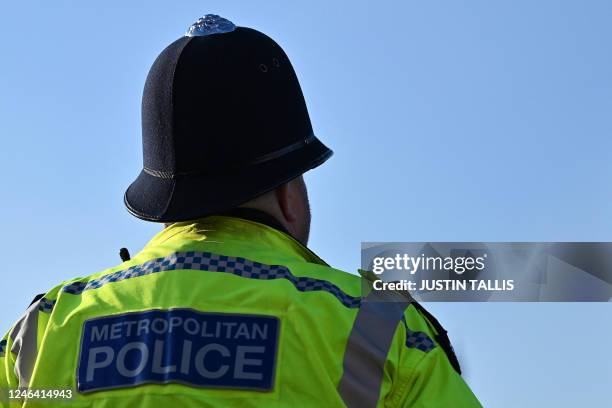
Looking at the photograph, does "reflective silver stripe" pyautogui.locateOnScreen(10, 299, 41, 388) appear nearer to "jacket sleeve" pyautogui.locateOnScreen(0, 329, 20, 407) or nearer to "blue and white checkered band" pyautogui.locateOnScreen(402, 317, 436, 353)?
"jacket sleeve" pyautogui.locateOnScreen(0, 329, 20, 407)

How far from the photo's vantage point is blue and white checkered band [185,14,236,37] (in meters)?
5.37

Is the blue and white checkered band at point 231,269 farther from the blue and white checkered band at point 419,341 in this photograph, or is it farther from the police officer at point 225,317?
the blue and white checkered band at point 419,341

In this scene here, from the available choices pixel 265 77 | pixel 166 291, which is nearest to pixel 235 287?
pixel 166 291

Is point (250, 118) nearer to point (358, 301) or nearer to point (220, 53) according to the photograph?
point (220, 53)

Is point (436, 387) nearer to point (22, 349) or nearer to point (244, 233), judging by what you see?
point (244, 233)

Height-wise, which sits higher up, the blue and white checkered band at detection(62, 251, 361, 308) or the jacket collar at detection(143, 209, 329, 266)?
the jacket collar at detection(143, 209, 329, 266)

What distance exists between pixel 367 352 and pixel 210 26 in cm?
202

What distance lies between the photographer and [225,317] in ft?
14.3

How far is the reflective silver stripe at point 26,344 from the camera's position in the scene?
4590 millimetres

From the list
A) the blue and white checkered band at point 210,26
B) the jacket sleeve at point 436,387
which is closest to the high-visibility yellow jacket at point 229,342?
the jacket sleeve at point 436,387

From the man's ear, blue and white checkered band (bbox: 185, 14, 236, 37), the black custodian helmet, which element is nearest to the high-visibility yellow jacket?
the man's ear

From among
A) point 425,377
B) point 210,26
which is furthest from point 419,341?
point 210,26

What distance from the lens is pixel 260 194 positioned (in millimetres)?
4844

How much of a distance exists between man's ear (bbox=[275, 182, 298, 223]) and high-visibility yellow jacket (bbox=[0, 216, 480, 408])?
13.2 inches
